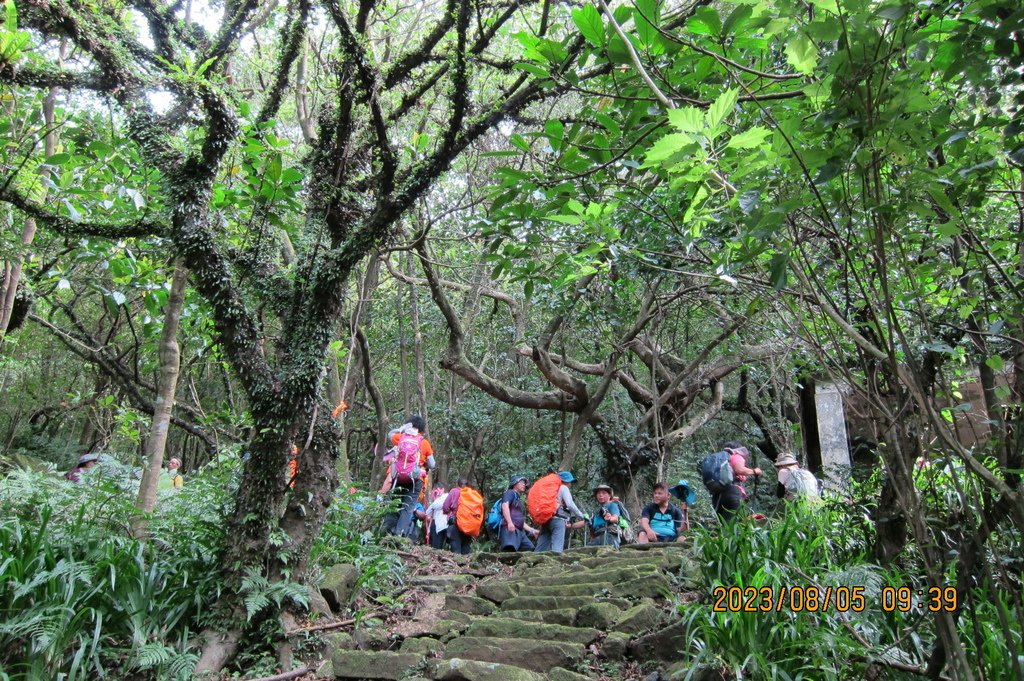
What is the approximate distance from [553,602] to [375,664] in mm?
1418

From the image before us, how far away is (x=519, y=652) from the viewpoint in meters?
4.20

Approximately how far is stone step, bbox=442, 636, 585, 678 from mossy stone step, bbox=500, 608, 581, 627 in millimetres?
437

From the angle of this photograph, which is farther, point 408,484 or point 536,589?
point 408,484

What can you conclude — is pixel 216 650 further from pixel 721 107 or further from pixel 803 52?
pixel 803 52

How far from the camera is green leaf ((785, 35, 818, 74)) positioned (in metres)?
1.80

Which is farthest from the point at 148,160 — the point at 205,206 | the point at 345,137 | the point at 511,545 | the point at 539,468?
the point at 539,468

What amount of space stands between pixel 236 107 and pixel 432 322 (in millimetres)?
9027

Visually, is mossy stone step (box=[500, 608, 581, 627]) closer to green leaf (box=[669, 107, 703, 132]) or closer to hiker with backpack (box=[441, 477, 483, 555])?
hiker with backpack (box=[441, 477, 483, 555])

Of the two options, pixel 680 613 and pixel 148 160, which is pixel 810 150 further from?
pixel 148 160

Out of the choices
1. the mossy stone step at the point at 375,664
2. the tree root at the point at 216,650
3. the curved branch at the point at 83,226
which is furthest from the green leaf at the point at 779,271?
the curved branch at the point at 83,226

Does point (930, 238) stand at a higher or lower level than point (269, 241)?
lower

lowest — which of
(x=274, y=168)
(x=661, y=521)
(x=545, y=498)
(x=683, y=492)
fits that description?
(x=661, y=521)

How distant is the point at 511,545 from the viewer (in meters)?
8.73

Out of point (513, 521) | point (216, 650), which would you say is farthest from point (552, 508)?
point (216, 650)
